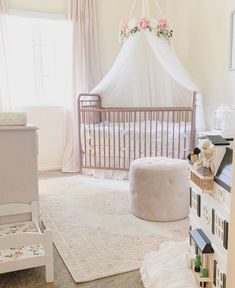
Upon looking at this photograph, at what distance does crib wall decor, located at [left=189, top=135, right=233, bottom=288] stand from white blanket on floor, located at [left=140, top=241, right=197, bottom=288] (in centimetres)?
8

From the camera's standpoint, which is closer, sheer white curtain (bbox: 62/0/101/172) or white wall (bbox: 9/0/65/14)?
white wall (bbox: 9/0/65/14)

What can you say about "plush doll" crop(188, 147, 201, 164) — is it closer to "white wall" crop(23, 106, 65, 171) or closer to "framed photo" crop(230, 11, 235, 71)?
"framed photo" crop(230, 11, 235, 71)

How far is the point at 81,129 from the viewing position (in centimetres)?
429

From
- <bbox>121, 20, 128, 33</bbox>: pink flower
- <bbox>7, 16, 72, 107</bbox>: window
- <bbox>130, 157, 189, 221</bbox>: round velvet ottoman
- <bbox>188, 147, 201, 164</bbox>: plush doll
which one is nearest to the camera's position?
<bbox>188, 147, 201, 164</bbox>: plush doll

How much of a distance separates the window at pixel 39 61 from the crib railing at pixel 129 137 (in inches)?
20.6

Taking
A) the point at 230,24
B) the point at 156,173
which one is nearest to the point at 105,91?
the point at 230,24

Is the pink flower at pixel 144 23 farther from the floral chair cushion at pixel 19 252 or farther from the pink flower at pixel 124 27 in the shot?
the floral chair cushion at pixel 19 252

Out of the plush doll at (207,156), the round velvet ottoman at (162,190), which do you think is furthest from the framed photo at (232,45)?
the plush doll at (207,156)

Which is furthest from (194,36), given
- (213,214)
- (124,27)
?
(213,214)

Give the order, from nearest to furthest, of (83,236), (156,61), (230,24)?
(83,236) < (230,24) < (156,61)

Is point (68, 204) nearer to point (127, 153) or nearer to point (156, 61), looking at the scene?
point (127, 153)

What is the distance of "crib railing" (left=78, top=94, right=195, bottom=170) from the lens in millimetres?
3883

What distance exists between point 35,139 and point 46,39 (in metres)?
2.81

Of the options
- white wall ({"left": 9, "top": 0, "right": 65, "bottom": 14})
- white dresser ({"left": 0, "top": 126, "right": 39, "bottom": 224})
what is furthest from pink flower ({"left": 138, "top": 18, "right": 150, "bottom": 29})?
white dresser ({"left": 0, "top": 126, "right": 39, "bottom": 224})
